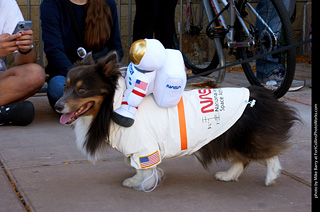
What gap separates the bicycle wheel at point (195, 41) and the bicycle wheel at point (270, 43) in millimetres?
722

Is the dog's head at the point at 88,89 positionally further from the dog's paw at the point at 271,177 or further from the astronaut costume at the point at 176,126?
the dog's paw at the point at 271,177

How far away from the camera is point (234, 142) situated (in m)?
3.38

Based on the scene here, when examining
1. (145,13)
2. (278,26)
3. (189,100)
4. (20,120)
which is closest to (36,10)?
(145,13)

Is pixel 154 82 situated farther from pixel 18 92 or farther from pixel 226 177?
pixel 18 92

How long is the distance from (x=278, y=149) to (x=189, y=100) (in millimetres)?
734

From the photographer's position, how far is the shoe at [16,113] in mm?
4875

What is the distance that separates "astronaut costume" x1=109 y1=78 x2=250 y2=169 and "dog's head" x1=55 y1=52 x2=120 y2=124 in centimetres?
10

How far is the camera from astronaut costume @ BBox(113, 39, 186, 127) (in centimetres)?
311

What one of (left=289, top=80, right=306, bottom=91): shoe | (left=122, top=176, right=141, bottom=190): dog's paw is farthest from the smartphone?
(left=289, top=80, right=306, bottom=91): shoe

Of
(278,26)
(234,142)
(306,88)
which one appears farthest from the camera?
(306,88)

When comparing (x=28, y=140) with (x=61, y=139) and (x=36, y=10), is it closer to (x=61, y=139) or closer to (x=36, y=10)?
(x=61, y=139)

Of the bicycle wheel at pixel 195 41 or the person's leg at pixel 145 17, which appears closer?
the person's leg at pixel 145 17

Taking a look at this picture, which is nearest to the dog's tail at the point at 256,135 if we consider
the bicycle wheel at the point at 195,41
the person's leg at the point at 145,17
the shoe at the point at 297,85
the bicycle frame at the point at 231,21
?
the bicycle frame at the point at 231,21

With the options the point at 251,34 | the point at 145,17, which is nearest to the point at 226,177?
the point at 251,34
